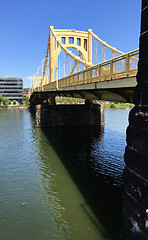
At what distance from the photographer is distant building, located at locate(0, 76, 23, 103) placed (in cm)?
14200

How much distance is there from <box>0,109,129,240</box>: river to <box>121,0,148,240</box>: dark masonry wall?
3.51 m

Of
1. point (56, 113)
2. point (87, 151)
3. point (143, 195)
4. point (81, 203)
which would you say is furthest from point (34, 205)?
point (56, 113)

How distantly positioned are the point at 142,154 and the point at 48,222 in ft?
21.5

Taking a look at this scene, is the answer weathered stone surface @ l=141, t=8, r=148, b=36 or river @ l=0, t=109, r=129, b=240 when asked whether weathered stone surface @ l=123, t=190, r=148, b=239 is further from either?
weathered stone surface @ l=141, t=8, r=148, b=36

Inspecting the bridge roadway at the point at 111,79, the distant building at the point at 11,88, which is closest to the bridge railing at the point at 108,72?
the bridge roadway at the point at 111,79

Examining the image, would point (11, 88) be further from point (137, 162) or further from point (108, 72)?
point (137, 162)

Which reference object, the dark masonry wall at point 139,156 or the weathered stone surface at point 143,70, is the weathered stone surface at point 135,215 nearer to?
the dark masonry wall at point 139,156

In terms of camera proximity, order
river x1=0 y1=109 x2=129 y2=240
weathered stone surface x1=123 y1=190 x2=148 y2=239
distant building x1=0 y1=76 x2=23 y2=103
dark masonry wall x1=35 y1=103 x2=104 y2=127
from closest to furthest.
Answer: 1. weathered stone surface x1=123 y1=190 x2=148 y2=239
2. river x1=0 y1=109 x2=129 y2=240
3. dark masonry wall x1=35 y1=103 x2=104 y2=127
4. distant building x1=0 y1=76 x2=23 y2=103

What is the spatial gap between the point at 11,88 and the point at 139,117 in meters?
149

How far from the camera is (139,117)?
495 cm

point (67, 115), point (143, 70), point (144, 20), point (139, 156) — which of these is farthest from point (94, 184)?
point (67, 115)

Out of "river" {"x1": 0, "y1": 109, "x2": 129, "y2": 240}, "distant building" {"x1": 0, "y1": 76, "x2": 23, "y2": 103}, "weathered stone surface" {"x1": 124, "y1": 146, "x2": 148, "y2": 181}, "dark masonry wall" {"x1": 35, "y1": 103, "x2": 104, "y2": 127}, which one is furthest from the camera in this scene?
"distant building" {"x1": 0, "y1": 76, "x2": 23, "y2": 103}

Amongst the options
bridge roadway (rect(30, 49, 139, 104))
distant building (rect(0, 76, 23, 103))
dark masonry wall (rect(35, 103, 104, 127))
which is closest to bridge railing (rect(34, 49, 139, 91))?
bridge roadway (rect(30, 49, 139, 104))

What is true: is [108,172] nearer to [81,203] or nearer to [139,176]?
[81,203]
